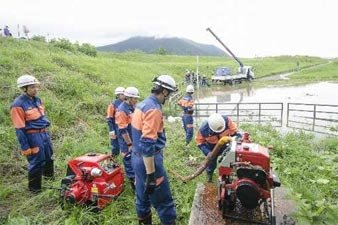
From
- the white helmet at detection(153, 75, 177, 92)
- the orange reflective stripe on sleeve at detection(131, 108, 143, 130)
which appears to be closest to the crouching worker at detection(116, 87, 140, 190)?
the orange reflective stripe on sleeve at detection(131, 108, 143, 130)

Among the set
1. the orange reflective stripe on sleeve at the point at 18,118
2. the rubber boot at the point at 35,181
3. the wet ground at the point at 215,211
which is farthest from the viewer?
the rubber boot at the point at 35,181

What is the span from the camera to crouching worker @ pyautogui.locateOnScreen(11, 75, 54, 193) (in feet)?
18.2

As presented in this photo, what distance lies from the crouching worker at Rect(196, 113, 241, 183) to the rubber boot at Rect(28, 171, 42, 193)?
2.72 m

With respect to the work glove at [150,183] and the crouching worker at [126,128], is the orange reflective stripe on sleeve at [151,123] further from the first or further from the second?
the crouching worker at [126,128]

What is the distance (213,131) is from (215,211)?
1.47m

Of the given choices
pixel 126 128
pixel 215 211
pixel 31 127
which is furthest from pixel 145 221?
pixel 31 127

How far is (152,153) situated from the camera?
13.3 feet

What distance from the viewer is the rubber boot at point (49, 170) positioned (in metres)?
6.46

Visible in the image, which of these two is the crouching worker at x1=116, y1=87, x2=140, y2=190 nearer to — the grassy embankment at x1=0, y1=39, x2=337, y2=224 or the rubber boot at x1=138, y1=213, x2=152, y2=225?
the grassy embankment at x1=0, y1=39, x2=337, y2=224

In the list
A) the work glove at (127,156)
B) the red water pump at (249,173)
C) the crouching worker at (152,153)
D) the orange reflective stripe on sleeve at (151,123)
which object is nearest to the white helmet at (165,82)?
the crouching worker at (152,153)

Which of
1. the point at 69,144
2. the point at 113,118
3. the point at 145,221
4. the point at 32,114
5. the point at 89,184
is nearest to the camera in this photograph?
the point at 145,221

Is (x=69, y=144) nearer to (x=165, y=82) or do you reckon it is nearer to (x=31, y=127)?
(x=31, y=127)

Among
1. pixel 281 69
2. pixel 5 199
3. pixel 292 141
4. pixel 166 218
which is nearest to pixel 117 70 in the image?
pixel 292 141

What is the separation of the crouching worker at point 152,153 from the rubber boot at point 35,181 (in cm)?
220
